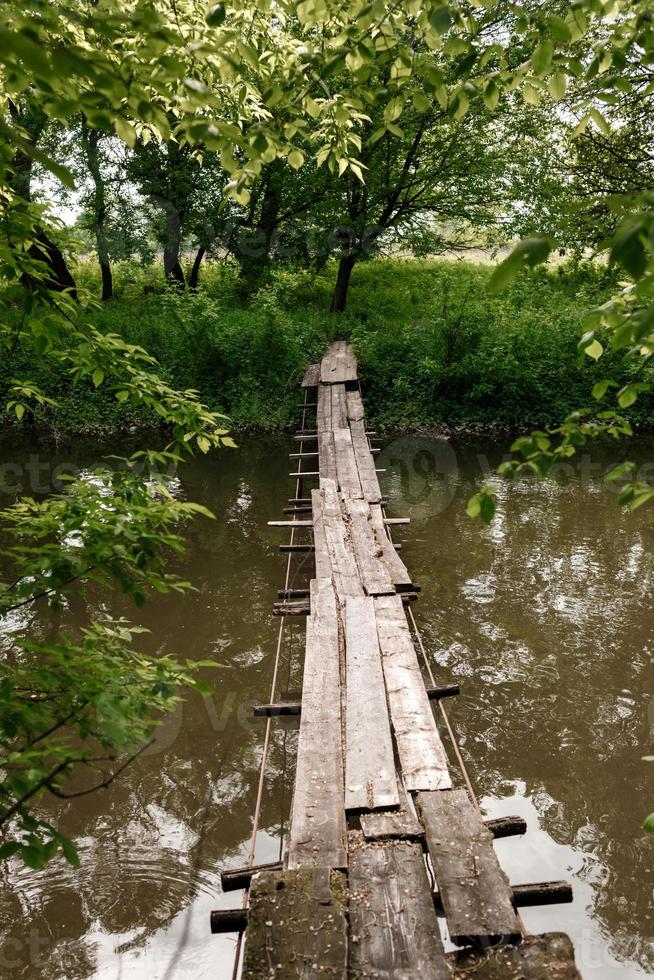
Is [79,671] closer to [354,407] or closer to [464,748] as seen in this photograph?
[464,748]

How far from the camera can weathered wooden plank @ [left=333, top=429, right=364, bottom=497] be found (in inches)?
281

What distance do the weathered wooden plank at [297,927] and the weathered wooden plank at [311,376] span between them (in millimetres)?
10247

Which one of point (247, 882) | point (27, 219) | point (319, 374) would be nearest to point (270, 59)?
point (27, 219)

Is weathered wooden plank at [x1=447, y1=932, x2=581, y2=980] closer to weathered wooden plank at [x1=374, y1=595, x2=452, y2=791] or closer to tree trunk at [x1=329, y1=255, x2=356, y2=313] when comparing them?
weathered wooden plank at [x1=374, y1=595, x2=452, y2=791]

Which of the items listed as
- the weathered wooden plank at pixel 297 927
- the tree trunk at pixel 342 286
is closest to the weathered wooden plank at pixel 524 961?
the weathered wooden plank at pixel 297 927

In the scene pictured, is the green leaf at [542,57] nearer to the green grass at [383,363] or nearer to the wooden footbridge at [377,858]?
the wooden footbridge at [377,858]

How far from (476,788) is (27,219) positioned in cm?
395

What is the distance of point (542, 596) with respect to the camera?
22.7ft

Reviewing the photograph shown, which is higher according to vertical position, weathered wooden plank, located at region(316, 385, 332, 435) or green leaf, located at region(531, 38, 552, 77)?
green leaf, located at region(531, 38, 552, 77)

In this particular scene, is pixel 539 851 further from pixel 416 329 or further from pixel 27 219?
pixel 416 329

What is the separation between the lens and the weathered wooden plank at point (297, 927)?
2057 mm

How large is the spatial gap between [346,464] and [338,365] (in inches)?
200

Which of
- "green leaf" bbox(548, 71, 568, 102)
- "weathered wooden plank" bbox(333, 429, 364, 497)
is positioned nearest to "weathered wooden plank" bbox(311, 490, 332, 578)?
"weathered wooden plank" bbox(333, 429, 364, 497)

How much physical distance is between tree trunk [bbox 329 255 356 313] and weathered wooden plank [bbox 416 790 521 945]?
48.0ft
